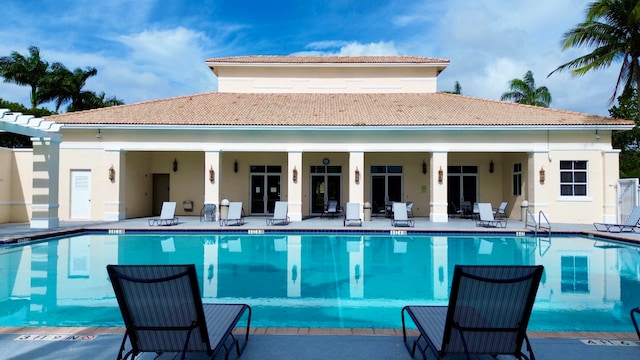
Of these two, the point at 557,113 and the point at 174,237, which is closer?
the point at 174,237

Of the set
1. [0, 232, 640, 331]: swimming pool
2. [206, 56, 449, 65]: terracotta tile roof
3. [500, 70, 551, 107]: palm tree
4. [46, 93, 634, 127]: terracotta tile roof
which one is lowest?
[0, 232, 640, 331]: swimming pool

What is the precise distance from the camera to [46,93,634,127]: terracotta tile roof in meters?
17.6

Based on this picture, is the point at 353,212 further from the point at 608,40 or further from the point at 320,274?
the point at 608,40

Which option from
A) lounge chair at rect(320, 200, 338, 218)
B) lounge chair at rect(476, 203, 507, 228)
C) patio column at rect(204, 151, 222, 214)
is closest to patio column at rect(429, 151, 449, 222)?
lounge chair at rect(476, 203, 507, 228)

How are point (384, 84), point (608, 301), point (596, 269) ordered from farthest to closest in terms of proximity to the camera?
point (384, 84)
point (596, 269)
point (608, 301)

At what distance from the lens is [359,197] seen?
17.9m

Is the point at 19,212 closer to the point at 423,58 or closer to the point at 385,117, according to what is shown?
the point at 385,117

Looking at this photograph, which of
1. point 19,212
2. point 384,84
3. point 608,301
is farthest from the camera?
point 384,84

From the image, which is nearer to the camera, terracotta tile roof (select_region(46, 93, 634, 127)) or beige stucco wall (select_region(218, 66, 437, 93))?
terracotta tile roof (select_region(46, 93, 634, 127))

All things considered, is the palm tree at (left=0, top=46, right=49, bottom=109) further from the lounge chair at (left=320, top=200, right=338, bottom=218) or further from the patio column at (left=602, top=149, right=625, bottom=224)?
the patio column at (left=602, top=149, right=625, bottom=224)

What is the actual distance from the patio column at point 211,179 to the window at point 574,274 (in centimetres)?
1336

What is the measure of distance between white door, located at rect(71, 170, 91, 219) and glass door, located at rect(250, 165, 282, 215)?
7496 millimetres

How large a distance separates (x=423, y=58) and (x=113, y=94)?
32468 mm

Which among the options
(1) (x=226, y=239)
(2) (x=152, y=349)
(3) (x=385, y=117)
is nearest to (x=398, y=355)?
(2) (x=152, y=349)
